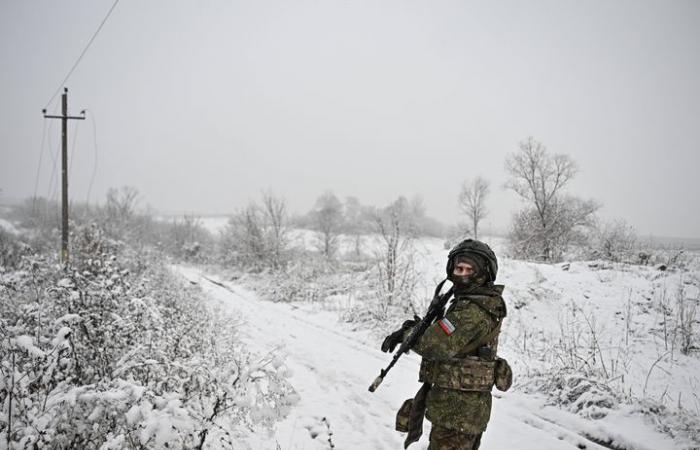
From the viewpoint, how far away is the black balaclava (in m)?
2.82

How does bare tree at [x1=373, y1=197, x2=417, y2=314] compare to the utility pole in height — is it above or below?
below

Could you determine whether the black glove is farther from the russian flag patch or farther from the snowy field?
the snowy field

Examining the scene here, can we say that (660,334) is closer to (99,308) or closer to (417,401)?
(417,401)

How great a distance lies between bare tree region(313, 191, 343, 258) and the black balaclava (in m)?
29.4

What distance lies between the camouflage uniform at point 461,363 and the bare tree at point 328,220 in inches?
1159

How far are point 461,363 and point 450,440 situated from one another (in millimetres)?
640

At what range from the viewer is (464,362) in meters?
2.71

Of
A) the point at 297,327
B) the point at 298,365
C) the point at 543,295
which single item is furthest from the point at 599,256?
the point at 298,365

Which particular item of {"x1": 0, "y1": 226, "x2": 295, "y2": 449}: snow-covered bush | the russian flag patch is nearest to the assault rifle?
the russian flag patch

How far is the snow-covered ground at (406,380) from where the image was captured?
13.4ft

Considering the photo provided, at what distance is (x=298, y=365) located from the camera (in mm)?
6645

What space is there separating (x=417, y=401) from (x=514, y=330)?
6.76 m

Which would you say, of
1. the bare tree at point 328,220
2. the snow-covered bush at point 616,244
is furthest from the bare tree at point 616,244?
the bare tree at point 328,220

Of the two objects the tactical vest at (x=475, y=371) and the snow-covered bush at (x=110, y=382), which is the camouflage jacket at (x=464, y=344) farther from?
the snow-covered bush at (x=110, y=382)
